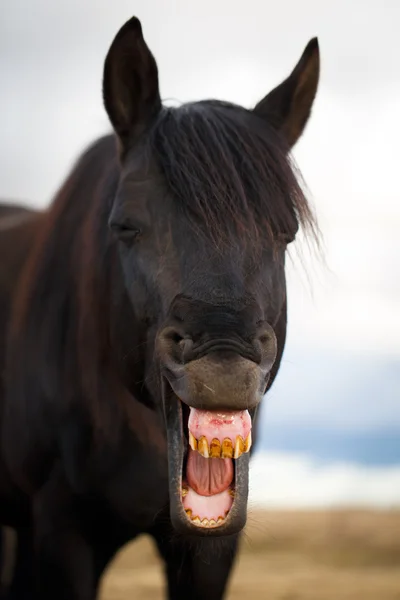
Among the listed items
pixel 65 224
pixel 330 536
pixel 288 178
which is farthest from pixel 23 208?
pixel 330 536

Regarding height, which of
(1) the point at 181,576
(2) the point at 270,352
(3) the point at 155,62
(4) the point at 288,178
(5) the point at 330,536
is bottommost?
(5) the point at 330,536

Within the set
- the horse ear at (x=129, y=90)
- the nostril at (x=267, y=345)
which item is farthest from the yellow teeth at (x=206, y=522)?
the horse ear at (x=129, y=90)

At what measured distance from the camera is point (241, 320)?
322cm

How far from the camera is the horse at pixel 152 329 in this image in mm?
3260

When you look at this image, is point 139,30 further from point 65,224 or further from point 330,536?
point 330,536

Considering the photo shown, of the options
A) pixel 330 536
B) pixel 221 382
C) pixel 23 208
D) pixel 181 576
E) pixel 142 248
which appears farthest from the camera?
pixel 330 536

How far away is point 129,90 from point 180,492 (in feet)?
5.39

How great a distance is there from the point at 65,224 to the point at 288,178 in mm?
1241

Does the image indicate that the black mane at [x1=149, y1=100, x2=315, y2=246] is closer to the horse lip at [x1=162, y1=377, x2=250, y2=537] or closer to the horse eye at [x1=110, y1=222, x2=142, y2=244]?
the horse eye at [x1=110, y1=222, x2=142, y2=244]

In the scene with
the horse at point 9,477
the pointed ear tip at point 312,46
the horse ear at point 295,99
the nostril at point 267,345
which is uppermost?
the pointed ear tip at point 312,46

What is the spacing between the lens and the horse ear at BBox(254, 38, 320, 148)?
13.4ft

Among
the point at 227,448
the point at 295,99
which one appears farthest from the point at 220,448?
the point at 295,99

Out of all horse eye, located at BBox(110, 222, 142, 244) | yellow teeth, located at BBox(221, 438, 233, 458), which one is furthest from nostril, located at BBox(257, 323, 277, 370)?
horse eye, located at BBox(110, 222, 142, 244)

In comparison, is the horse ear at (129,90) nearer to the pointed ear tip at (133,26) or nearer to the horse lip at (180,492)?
the pointed ear tip at (133,26)
